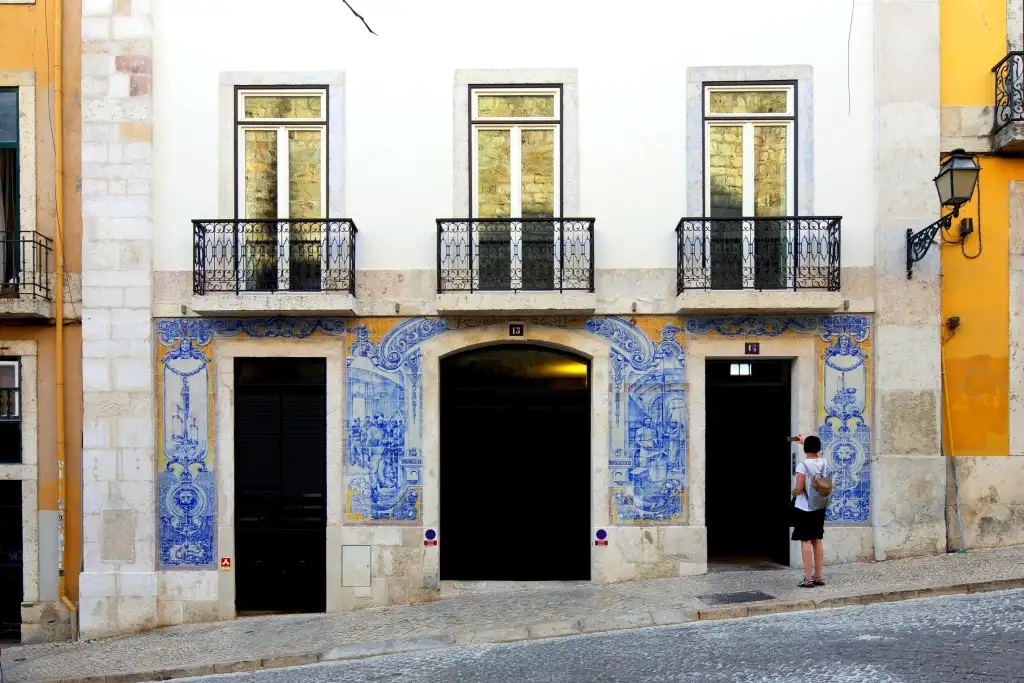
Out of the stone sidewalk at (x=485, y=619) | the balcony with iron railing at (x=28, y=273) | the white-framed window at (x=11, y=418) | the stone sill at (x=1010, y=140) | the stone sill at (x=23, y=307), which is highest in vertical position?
the stone sill at (x=1010, y=140)

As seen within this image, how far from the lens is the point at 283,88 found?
30.4 feet

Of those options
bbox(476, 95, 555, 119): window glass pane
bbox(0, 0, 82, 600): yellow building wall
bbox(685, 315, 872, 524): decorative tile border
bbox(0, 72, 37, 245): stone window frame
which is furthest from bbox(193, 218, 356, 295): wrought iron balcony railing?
bbox(685, 315, 872, 524): decorative tile border

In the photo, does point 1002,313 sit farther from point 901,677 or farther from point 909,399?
point 901,677

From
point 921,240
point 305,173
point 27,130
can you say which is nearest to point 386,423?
point 305,173

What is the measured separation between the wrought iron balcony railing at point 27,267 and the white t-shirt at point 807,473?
8.85 meters

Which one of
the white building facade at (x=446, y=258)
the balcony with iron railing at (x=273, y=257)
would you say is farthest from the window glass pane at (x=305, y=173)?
the balcony with iron railing at (x=273, y=257)

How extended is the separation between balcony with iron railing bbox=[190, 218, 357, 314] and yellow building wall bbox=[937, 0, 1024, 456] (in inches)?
279

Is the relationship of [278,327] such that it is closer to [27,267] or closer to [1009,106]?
[27,267]

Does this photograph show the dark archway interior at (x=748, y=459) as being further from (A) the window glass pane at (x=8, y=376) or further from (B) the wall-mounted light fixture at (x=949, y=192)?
(A) the window glass pane at (x=8, y=376)

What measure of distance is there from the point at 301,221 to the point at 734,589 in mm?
6309

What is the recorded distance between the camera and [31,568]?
9.30 meters

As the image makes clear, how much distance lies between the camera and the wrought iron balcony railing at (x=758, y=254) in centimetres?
Result: 898

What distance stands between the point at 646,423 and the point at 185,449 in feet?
17.9

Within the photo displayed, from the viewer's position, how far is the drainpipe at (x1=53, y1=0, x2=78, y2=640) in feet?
30.4
